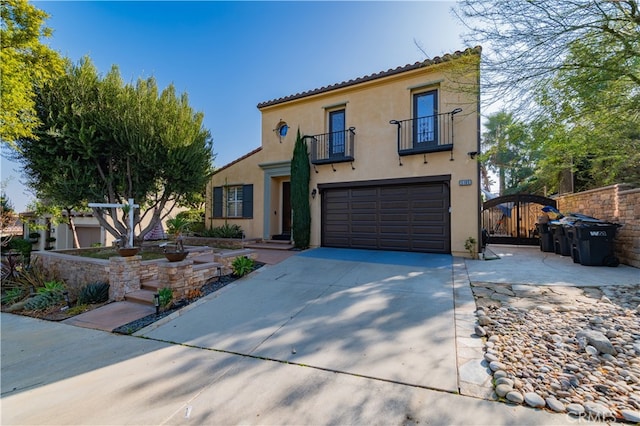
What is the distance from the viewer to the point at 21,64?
5.73 m

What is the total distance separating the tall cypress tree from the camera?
10211mm

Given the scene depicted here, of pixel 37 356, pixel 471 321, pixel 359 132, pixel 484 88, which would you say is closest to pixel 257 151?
pixel 359 132

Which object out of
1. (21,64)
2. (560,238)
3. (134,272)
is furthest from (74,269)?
(560,238)

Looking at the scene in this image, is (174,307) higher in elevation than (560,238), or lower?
lower

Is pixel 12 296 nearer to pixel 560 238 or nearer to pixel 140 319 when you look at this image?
pixel 140 319

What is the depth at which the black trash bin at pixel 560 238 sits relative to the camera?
841cm

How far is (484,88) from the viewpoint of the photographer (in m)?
5.86

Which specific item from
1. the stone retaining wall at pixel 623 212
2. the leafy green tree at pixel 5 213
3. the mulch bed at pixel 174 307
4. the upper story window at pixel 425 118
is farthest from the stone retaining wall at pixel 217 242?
the stone retaining wall at pixel 623 212

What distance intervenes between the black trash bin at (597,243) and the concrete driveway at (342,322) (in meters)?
3.56

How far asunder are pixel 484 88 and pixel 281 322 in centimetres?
619

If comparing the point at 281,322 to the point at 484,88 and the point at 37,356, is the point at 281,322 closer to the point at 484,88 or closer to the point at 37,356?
the point at 37,356

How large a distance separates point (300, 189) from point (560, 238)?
8701 mm

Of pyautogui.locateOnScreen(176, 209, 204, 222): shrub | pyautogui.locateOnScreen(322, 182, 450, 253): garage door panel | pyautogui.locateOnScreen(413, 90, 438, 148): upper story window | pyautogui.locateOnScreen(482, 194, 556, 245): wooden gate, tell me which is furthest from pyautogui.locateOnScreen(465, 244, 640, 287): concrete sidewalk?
pyautogui.locateOnScreen(176, 209, 204, 222): shrub

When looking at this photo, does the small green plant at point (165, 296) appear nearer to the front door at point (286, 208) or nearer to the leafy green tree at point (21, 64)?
the leafy green tree at point (21, 64)
